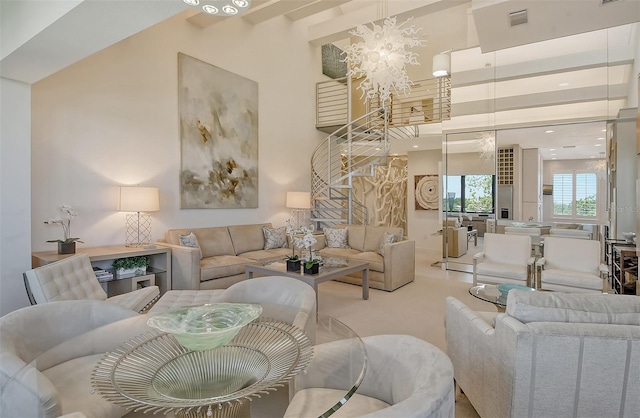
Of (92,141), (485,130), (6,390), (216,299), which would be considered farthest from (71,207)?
(485,130)

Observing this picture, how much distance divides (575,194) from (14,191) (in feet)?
23.7

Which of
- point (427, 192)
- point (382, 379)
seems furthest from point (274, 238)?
point (427, 192)

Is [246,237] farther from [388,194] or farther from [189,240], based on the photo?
[388,194]

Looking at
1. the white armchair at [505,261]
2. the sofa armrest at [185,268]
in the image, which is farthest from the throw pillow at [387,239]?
the sofa armrest at [185,268]

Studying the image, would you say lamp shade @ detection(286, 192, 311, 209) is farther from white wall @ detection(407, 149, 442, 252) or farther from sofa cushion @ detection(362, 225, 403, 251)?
white wall @ detection(407, 149, 442, 252)

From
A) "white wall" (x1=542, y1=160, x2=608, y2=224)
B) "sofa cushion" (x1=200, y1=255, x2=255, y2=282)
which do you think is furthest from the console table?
"white wall" (x1=542, y1=160, x2=608, y2=224)

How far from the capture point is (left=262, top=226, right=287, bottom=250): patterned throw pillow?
227 inches

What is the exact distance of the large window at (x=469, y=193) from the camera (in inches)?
249

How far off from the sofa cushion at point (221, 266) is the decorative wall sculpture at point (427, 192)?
5.48 metres

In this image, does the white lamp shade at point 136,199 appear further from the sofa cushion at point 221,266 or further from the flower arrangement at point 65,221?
the sofa cushion at point 221,266

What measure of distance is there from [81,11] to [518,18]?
4.43 m

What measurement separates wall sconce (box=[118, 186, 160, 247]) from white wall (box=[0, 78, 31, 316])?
39.1 inches

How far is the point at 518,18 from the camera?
4.07 meters

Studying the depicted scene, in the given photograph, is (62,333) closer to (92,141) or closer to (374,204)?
(92,141)
